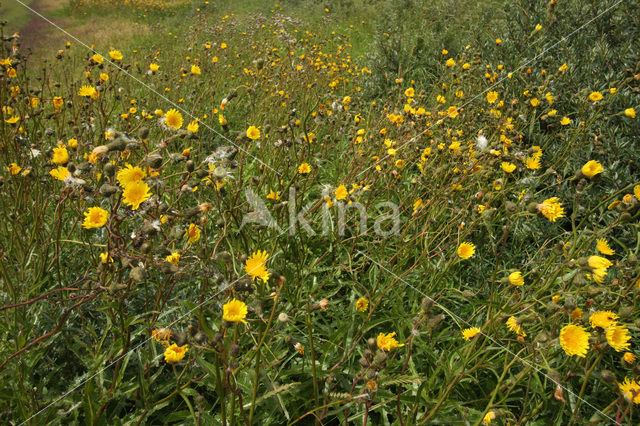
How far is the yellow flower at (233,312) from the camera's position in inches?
39.8

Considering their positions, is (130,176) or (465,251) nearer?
(130,176)

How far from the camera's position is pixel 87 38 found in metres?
6.41

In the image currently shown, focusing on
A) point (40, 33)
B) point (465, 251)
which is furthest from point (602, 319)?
point (40, 33)

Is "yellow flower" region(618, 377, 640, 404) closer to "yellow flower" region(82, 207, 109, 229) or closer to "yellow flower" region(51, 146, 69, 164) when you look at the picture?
"yellow flower" region(82, 207, 109, 229)

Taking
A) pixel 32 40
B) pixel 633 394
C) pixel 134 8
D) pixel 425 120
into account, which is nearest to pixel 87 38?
pixel 32 40

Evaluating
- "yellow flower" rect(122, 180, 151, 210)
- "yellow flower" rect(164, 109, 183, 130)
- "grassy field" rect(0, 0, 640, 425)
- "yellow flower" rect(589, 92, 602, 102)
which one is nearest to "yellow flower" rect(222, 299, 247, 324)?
"grassy field" rect(0, 0, 640, 425)

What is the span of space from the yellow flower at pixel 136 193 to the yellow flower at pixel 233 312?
477mm

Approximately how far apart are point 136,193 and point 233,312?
0.54 metres

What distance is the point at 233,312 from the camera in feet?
3.46

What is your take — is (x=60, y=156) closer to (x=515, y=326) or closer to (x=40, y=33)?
(x=515, y=326)

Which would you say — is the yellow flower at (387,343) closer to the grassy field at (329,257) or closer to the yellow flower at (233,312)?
the grassy field at (329,257)

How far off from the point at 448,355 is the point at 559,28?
3.70 meters

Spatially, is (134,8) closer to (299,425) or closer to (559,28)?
(559,28)

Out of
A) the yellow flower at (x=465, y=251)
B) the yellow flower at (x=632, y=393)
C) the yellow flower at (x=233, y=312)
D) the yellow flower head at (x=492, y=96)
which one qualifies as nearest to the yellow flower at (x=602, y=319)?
the yellow flower at (x=632, y=393)
